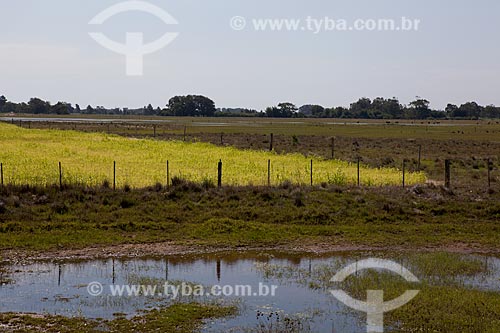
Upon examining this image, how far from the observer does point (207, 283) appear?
1355cm

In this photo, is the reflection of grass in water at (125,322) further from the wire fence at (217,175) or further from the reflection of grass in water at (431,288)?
the wire fence at (217,175)

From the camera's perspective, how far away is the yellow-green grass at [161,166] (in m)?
26.3

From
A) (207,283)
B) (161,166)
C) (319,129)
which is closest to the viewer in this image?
(207,283)

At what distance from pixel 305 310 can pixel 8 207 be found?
38.6 ft

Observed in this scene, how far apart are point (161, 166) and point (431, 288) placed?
2269 centimetres

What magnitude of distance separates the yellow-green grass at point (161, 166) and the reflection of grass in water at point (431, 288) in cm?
1010

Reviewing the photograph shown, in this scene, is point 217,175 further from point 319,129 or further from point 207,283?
point 319,129

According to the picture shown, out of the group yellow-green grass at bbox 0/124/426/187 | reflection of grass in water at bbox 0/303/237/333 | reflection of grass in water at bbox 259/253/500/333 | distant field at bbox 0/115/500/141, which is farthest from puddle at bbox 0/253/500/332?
distant field at bbox 0/115/500/141

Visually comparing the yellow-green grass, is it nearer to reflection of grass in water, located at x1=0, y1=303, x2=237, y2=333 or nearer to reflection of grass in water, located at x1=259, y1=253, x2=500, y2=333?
reflection of grass in water, located at x1=259, y1=253, x2=500, y2=333

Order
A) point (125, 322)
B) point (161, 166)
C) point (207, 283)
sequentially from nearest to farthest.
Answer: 1. point (125, 322)
2. point (207, 283)
3. point (161, 166)

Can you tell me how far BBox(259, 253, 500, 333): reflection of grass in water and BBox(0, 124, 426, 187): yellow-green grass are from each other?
10.1m

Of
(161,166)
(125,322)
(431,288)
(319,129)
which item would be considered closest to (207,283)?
(125,322)

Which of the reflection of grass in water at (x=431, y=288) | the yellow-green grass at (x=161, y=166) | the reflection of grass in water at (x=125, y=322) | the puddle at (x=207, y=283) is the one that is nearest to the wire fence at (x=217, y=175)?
the yellow-green grass at (x=161, y=166)

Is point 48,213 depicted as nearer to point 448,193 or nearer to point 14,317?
point 14,317
